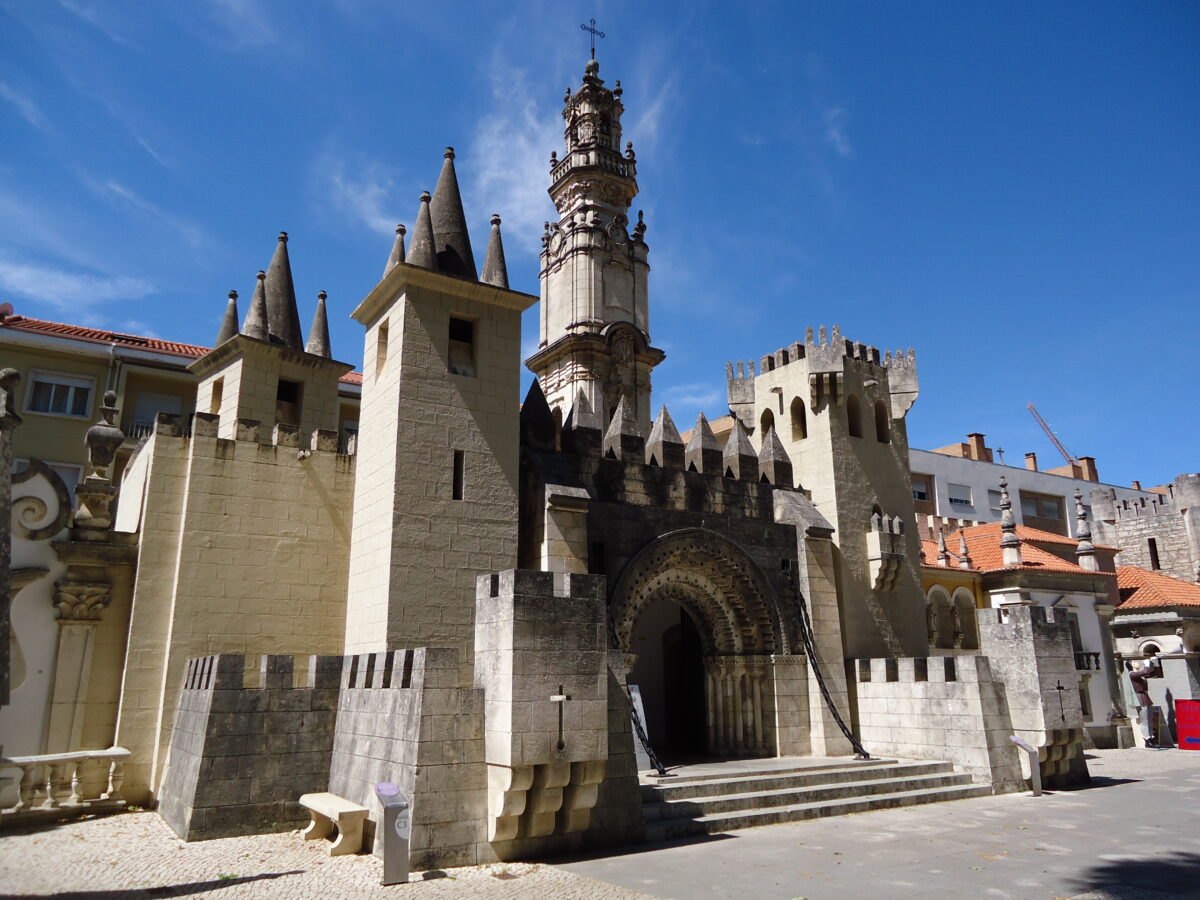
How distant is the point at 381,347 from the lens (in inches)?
637

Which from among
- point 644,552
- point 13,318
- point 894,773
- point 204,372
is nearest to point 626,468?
point 644,552

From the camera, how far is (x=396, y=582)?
45.6 feet

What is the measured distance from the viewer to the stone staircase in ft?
40.7

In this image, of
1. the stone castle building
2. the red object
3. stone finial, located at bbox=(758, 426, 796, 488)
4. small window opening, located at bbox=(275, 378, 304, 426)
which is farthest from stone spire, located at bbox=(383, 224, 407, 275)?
the red object

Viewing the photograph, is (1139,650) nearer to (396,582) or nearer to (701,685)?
(701,685)

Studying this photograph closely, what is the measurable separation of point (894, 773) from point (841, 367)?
9143mm

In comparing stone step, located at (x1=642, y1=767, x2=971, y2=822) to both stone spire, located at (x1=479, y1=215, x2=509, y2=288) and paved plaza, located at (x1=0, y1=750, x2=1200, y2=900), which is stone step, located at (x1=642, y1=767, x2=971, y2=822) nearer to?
paved plaza, located at (x1=0, y1=750, x2=1200, y2=900)

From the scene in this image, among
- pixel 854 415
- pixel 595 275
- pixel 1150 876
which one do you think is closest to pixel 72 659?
pixel 1150 876

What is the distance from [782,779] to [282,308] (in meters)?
14.2

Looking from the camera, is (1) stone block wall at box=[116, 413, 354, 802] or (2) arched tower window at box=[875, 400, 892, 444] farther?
(2) arched tower window at box=[875, 400, 892, 444]

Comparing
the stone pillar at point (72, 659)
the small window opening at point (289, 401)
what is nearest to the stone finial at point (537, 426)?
the small window opening at point (289, 401)

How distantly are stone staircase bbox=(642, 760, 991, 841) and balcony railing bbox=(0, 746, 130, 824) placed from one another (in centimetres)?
817

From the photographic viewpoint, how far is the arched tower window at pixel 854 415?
20984 millimetres

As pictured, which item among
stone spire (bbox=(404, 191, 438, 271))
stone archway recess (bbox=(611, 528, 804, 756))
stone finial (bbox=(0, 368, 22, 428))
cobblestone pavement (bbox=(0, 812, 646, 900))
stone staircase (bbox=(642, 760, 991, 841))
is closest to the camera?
stone finial (bbox=(0, 368, 22, 428))
